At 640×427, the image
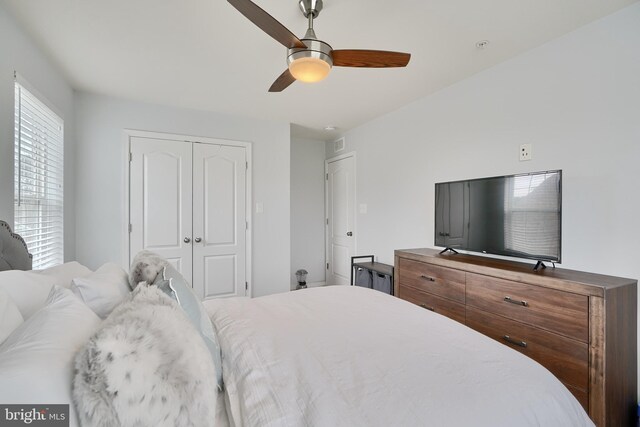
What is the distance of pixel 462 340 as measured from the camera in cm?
120

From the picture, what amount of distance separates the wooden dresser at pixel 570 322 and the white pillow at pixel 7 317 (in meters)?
Answer: 2.28

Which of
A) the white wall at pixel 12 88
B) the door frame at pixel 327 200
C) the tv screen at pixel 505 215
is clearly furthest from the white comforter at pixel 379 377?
the door frame at pixel 327 200

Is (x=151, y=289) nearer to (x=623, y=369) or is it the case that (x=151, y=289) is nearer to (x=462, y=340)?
(x=462, y=340)

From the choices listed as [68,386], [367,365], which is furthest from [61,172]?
[367,365]

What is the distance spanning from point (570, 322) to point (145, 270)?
216 cm

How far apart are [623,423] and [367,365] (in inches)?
68.8

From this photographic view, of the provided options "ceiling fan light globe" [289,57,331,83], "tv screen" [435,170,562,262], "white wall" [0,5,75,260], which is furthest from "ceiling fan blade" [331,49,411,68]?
"white wall" [0,5,75,260]

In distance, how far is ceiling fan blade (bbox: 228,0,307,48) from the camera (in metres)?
1.27

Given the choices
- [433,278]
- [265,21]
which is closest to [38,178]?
[265,21]

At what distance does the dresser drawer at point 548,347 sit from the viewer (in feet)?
5.05
